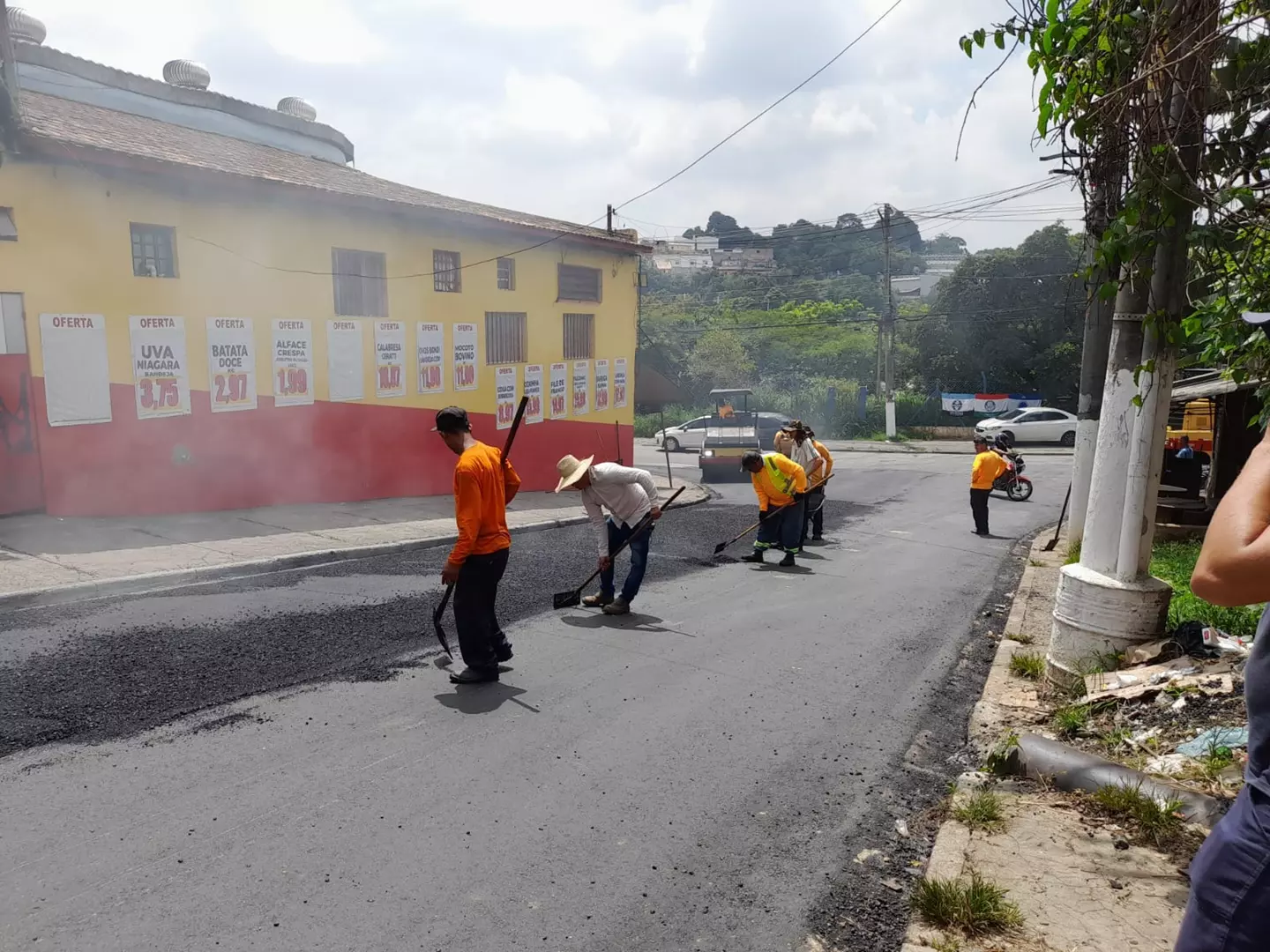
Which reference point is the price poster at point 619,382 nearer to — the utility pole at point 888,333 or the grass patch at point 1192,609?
the grass patch at point 1192,609

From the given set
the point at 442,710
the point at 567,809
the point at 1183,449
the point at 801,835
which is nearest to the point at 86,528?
the point at 442,710

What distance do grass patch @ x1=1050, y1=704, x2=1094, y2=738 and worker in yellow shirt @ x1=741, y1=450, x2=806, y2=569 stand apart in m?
5.04

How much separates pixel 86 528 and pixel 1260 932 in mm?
11801

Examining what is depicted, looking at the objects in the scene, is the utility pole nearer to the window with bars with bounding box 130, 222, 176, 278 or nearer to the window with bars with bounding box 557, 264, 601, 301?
the window with bars with bounding box 557, 264, 601, 301

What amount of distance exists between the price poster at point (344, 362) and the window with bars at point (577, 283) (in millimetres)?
5449

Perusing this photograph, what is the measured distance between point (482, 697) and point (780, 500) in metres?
5.57

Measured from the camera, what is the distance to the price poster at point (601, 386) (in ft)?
68.7

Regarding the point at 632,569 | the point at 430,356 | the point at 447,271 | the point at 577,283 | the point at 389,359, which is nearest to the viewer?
the point at 632,569

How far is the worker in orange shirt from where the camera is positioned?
5.70 m

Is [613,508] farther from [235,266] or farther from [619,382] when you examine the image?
[619,382]

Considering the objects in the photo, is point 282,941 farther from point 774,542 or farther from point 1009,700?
point 774,542

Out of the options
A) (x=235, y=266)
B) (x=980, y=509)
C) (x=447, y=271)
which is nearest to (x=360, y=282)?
(x=447, y=271)

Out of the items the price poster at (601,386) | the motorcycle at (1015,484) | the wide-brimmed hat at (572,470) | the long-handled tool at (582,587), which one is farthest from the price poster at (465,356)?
the motorcycle at (1015,484)

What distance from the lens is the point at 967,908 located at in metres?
3.26
